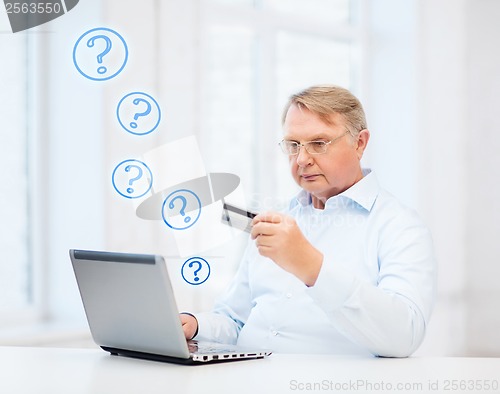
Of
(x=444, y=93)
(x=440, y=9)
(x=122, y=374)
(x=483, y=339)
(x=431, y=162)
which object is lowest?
(x=483, y=339)

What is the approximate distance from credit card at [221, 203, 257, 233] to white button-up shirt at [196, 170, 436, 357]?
0.20 metres

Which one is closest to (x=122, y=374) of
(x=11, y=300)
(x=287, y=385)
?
(x=287, y=385)

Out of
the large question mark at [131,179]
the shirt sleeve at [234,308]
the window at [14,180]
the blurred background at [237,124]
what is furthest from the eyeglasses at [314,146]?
the window at [14,180]

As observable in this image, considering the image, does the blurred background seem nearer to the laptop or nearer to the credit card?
the credit card

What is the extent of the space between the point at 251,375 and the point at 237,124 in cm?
247

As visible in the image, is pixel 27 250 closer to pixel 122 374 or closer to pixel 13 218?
pixel 13 218

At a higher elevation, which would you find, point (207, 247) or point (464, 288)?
point (207, 247)

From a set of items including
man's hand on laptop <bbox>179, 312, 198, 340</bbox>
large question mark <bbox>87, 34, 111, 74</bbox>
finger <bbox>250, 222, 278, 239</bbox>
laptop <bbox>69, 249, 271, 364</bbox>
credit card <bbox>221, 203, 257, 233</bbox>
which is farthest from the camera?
large question mark <bbox>87, 34, 111, 74</bbox>

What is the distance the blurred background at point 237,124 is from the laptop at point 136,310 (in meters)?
1.09

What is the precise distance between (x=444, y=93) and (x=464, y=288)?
3.54 feet

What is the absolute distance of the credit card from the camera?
165 cm

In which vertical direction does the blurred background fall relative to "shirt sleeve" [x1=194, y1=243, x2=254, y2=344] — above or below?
above

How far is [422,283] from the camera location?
1.70 metres

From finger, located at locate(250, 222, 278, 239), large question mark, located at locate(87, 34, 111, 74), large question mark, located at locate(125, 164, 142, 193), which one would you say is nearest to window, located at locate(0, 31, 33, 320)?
large question mark, located at locate(87, 34, 111, 74)
